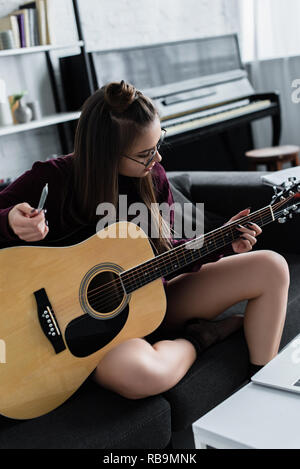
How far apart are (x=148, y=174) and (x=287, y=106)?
9.86 ft

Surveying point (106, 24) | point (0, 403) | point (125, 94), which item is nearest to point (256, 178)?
point (125, 94)

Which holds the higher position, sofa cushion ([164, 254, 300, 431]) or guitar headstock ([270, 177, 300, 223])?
guitar headstock ([270, 177, 300, 223])

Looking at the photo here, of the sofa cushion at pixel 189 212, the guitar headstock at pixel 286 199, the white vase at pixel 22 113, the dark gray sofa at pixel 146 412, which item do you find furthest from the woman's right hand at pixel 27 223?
the white vase at pixel 22 113

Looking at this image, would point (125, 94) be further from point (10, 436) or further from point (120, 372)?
point (10, 436)

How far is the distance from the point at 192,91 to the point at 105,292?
2.41 meters

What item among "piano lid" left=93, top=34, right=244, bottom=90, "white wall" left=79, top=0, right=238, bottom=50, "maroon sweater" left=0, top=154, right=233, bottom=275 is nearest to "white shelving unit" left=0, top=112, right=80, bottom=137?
"piano lid" left=93, top=34, right=244, bottom=90

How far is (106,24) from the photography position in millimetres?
3611

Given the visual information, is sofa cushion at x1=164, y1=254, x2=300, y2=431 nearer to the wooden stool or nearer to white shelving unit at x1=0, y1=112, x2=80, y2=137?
white shelving unit at x1=0, y1=112, x2=80, y2=137

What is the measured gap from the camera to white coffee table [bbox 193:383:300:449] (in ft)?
3.10

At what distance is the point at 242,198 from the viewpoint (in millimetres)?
2047

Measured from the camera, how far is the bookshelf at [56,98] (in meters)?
2.81

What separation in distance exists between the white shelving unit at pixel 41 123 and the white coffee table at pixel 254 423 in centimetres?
206

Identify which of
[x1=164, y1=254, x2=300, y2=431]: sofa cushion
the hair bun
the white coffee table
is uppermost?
the hair bun

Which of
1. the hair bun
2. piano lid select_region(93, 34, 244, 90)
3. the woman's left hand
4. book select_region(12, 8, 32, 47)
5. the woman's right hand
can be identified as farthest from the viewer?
piano lid select_region(93, 34, 244, 90)
